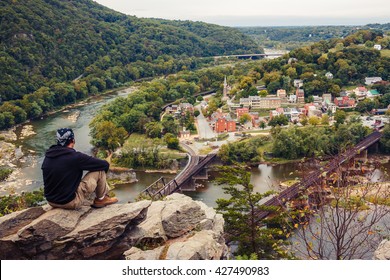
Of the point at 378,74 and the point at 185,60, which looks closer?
the point at 378,74

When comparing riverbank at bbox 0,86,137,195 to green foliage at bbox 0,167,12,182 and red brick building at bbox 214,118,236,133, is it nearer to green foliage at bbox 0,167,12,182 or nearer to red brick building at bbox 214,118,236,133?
green foliage at bbox 0,167,12,182

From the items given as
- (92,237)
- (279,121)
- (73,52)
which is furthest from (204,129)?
(73,52)

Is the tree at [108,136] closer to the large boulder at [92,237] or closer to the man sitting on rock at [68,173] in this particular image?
the large boulder at [92,237]

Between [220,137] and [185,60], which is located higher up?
[185,60]

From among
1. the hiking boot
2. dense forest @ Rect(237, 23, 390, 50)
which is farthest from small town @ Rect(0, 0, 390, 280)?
dense forest @ Rect(237, 23, 390, 50)

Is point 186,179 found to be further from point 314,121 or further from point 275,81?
point 275,81

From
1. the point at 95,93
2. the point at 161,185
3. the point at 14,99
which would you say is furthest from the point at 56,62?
the point at 161,185
